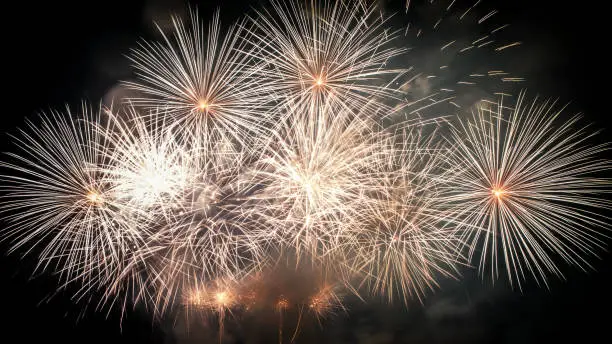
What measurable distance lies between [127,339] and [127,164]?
26040 millimetres

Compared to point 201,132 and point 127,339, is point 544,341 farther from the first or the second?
point 201,132

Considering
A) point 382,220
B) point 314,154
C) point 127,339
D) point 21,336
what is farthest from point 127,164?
point 127,339

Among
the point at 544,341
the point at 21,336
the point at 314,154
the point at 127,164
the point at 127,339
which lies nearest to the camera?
the point at 314,154

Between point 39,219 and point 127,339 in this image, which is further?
point 127,339

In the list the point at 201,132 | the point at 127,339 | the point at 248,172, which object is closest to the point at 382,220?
the point at 248,172

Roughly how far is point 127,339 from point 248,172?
27370 millimetres

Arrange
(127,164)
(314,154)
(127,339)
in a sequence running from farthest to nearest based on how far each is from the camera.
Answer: (127,339) → (127,164) → (314,154)

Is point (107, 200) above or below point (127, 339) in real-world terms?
above

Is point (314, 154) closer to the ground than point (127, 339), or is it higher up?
higher up

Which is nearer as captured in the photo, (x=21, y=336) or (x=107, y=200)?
(x=107, y=200)

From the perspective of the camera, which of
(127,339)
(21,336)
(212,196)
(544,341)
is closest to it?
(212,196)

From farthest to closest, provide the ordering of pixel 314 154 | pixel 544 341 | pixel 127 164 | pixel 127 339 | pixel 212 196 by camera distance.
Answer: pixel 544 341 < pixel 127 339 < pixel 212 196 < pixel 127 164 < pixel 314 154

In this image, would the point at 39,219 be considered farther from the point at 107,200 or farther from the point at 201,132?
the point at 201,132

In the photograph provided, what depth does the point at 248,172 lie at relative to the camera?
9.58m
